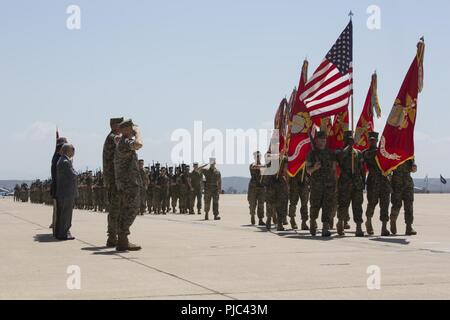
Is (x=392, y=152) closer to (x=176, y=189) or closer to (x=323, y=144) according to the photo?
(x=323, y=144)

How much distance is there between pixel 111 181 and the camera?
10797 millimetres

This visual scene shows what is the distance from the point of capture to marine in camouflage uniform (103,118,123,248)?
35.0ft

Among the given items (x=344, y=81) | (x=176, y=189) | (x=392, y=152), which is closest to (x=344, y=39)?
(x=344, y=81)

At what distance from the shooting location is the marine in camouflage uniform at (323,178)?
41.3 feet

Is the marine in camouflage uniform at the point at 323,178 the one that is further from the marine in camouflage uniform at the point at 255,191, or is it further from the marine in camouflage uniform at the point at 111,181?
the marine in camouflage uniform at the point at 255,191

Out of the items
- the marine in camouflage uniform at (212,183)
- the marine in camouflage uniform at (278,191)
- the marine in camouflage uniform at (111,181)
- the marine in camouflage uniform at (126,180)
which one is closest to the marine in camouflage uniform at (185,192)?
the marine in camouflage uniform at (212,183)

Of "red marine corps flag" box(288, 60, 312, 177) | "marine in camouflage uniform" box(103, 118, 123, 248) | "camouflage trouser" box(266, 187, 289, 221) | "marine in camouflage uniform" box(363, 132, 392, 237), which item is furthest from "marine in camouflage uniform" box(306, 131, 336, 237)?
"marine in camouflage uniform" box(103, 118, 123, 248)

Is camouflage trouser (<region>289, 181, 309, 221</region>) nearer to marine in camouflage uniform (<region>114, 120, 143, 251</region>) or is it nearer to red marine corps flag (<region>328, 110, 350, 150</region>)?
red marine corps flag (<region>328, 110, 350, 150</region>)

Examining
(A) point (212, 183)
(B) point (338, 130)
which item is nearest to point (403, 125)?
(B) point (338, 130)

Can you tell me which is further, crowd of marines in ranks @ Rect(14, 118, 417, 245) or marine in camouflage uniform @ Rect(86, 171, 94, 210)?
marine in camouflage uniform @ Rect(86, 171, 94, 210)

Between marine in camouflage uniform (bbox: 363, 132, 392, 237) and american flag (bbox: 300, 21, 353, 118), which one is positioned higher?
american flag (bbox: 300, 21, 353, 118)

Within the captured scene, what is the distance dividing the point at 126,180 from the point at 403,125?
5451 mm

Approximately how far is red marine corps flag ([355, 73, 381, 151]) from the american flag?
7.85 ft

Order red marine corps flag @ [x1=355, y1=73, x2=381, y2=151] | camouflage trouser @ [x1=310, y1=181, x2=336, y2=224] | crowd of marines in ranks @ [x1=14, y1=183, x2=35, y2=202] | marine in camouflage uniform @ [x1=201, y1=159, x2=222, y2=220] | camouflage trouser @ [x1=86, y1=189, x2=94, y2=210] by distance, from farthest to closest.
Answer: crowd of marines in ranks @ [x1=14, y1=183, x2=35, y2=202] → camouflage trouser @ [x1=86, y1=189, x2=94, y2=210] → marine in camouflage uniform @ [x1=201, y1=159, x2=222, y2=220] → red marine corps flag @ [x1=355, y1=73, x2=381, y2=151] → camouflage trouser @ [x1=310, y1=181, x2=336, y2=224]
